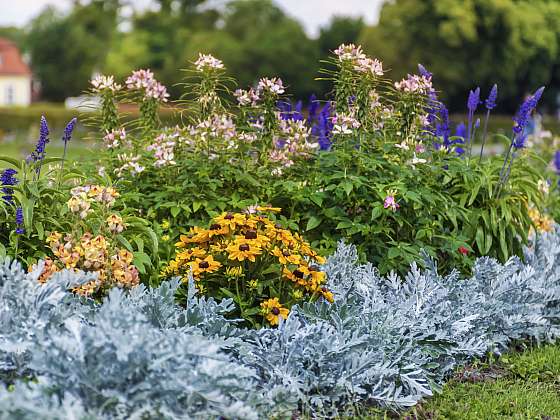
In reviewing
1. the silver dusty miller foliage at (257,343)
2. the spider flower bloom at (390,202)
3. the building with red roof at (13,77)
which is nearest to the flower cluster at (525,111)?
the silver dusty miller foliage at (257,343)

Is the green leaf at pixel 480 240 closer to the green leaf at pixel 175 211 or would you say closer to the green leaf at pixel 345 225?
the green leaf at pixel 345 225

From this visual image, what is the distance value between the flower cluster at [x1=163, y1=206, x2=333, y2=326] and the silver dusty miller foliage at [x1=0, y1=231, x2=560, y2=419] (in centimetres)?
12

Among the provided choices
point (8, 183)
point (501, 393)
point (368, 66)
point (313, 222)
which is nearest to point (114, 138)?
point (8, 183)

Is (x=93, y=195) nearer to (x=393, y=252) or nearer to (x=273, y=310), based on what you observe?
(x=273, y=310)

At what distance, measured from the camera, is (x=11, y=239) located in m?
3.78

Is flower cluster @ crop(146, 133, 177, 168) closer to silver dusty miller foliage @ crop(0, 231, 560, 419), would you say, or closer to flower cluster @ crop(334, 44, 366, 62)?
silver dusty miller foliage @ crop(0, 231, 560, 419)

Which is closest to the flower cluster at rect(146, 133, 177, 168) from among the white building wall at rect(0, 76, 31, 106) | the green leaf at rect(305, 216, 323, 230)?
the green leaf at rect(305, 216, 323, 230)

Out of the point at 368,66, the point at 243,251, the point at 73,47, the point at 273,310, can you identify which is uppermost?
the point at 368,66

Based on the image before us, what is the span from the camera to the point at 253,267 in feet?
12.7

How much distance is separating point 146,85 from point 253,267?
167 centimetres

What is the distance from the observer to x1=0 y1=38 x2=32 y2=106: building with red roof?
50.4 meters

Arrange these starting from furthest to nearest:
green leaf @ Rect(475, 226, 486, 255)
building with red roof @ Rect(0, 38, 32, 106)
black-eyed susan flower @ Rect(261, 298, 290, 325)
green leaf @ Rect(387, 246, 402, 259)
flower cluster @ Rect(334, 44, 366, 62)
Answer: building with red roof @ Rect(0, 38, 32, 106)
green leaf @ Rect(475, 226, 486, 255)
flower cluster @ Rect(334, 44, 366, 62)
green leaf @ Rect(387, 246, 402, 259)
black-eyed susan flower @ Rect(261, 298, 290, 325)

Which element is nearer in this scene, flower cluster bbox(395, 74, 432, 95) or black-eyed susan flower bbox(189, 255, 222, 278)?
black-eyed susan flower bbox(189, 255, 222, 278)

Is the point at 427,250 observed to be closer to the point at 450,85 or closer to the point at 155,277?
the point at 155,277
